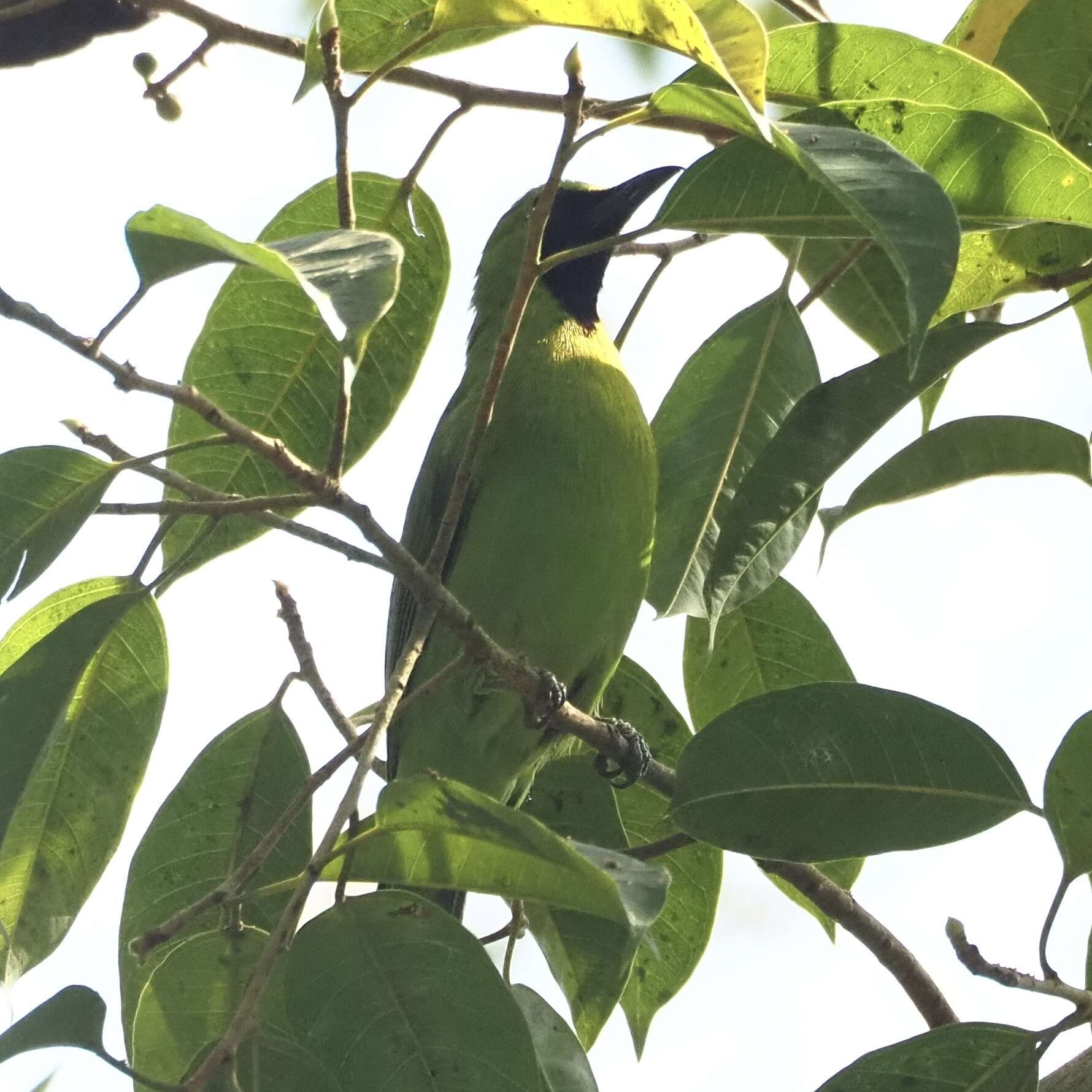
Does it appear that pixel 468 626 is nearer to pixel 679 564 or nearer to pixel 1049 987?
pixel 679 564

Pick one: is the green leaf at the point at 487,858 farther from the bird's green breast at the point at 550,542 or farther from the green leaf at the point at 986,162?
the bird's green breast at the point at 550,542

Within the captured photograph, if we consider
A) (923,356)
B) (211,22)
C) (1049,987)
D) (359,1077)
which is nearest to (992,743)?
(1049,987)

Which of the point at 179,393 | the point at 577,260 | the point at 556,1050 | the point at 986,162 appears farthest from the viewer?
the point at 577,260

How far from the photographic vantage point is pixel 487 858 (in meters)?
1.55

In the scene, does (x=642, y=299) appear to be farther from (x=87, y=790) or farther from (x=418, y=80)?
(x=87, y=790)

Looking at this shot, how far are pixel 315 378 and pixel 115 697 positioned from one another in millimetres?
655

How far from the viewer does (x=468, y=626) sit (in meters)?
1.84

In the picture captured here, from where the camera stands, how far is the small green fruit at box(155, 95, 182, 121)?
266cm

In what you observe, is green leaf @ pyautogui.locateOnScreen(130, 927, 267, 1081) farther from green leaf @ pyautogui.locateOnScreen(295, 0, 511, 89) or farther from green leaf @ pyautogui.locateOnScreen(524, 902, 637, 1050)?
green leaf @ pyautogui.locateOnScreen(295, 0, 511, 89)

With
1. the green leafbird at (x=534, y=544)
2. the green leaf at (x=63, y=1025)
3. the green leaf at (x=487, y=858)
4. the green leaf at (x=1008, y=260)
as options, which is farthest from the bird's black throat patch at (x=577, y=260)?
the green leaf at (x=63, y=1025)

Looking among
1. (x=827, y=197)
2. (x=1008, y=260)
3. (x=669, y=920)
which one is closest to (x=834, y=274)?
(x=1008, y=260)

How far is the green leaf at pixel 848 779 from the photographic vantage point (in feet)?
5.93

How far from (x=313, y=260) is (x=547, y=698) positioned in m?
1.24

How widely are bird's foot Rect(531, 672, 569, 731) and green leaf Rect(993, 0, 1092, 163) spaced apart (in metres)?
1.20
